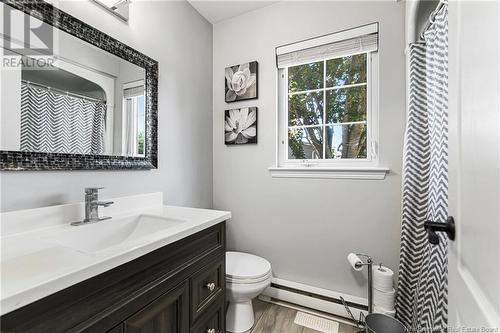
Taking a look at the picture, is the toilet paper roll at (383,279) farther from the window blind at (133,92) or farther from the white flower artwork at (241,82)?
the window blind at (133,92)

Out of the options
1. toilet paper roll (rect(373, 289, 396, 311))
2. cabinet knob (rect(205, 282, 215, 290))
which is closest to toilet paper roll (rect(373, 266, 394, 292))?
toilet paper roll (rect(373, 289, 396, 311))

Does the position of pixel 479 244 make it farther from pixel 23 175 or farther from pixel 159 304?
pixel 23 175

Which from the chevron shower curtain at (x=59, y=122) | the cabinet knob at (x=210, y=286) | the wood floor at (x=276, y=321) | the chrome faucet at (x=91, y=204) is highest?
the chevron shower curtain at (x=59, y=122)

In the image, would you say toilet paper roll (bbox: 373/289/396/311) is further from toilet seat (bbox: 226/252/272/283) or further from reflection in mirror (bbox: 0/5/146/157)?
reflection in mirror (bbox: 0/5/146/157)

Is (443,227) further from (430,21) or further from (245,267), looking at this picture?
(245,267)

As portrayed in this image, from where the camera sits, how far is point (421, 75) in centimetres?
121

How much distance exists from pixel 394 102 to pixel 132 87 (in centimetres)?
168

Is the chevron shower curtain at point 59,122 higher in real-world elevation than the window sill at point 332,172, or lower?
higher

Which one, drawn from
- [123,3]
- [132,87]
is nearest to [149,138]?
[132,87]

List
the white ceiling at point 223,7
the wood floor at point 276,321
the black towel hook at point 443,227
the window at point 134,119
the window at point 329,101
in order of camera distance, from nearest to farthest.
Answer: the black towel hook at point 443,227, the window at point 134,119, the wood floor at point 276,321, the window at point 329,101, the white ceiling at point 223,7

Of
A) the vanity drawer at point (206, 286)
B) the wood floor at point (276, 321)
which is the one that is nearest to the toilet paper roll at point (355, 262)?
the wood floor at point (276, 321)

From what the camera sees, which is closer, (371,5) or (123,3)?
(123,3)

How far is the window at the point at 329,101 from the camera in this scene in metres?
1.58

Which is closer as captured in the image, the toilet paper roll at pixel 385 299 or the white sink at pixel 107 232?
the white sink at pixel 107 232
